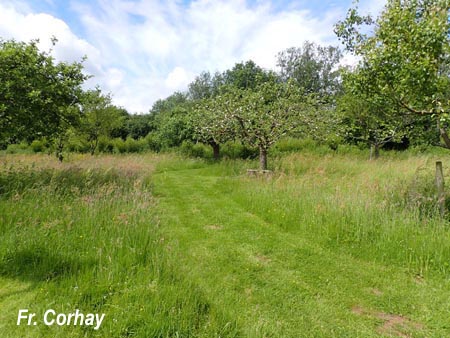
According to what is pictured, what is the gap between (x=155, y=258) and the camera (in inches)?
119

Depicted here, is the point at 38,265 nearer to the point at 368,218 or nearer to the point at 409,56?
the point at 368,218

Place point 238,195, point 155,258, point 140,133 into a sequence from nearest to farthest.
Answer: point 155,258, point 238,195, point 140,133

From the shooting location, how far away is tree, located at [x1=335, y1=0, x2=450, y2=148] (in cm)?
375

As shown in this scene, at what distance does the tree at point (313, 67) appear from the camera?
3628 centimetres

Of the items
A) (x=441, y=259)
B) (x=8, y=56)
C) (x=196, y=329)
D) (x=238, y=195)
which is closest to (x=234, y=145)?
(x=238, y=195)

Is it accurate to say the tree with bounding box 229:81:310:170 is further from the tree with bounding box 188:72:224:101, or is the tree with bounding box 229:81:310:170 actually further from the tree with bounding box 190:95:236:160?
the tree with bounding box 188:72:224:101

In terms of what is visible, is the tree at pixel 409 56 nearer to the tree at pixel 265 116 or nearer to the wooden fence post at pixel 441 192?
the wooden fence post at pixel 441 192

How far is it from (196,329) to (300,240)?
274cm

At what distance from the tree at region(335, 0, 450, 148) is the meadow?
1.90 meters

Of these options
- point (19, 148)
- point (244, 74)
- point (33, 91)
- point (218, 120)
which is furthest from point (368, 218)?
point (244, 74)

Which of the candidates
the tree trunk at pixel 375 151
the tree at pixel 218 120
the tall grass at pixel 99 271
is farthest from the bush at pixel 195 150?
the tall grass at pixel 99 271

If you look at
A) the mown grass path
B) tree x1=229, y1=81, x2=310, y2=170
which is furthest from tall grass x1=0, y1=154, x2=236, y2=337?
tree x1=229, y1=81, x2=310, y2=170

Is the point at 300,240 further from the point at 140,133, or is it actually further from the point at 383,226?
the point at 140,133

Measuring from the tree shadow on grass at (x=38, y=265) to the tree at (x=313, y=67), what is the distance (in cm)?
3816
